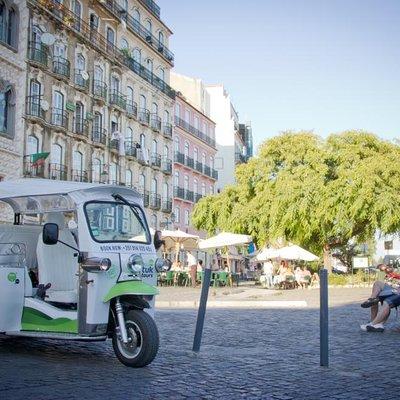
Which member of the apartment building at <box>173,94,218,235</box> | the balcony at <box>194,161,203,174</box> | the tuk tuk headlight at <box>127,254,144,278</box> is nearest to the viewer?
the tuk tuk headlight at <box>127,254,144,278</box>

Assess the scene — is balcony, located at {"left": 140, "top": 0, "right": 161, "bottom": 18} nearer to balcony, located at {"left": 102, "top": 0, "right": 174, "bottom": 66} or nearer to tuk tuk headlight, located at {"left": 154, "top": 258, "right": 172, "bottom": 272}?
balcony, located at {"left": 102, "top": 0, "right": 174, "bottom": 66}

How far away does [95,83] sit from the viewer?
42281 millimetres

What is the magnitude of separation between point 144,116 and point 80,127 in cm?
1057

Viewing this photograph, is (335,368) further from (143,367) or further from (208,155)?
(208,155)

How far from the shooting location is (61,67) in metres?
37.5

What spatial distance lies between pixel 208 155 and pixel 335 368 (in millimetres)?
60440

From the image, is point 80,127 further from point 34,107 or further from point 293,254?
point 293,254

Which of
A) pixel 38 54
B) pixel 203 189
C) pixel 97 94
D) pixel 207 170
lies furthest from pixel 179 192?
pixel 38 54

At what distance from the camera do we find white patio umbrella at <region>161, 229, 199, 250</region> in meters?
31.2

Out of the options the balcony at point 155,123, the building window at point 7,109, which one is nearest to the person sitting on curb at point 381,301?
the building window at point 7,109

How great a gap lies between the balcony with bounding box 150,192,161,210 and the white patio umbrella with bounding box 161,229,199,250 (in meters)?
17.1

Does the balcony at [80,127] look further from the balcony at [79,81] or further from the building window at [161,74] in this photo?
the building window at [161,74]

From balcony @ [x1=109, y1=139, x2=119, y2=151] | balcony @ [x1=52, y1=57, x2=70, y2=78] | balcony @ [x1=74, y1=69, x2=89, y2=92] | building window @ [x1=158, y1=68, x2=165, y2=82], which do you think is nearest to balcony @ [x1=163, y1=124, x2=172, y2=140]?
building window @ [x1=158, y1=68, x2=165, y2=82]

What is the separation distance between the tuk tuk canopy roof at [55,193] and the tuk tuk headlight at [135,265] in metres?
0.91
